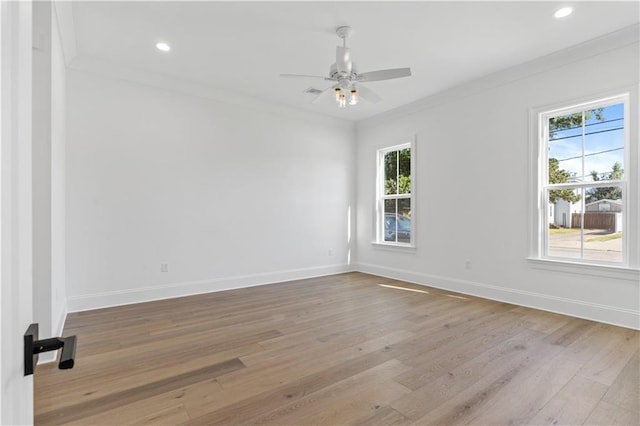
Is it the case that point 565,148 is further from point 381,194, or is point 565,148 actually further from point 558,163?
point 381,194

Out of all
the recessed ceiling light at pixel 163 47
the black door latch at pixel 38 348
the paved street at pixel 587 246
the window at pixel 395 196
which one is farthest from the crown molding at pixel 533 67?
the black door latch at pixel 38 348

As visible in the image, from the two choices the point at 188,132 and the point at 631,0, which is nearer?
the point at 631,0

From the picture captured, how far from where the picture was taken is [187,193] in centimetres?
455

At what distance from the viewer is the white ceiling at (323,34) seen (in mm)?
2953

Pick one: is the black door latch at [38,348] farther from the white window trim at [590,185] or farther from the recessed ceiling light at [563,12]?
the white window trim at [590,185]

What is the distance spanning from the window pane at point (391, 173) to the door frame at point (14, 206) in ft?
18.3

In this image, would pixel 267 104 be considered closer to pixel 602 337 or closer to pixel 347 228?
pixel 347 228

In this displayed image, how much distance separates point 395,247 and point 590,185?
2768 millimetres

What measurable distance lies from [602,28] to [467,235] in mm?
2625

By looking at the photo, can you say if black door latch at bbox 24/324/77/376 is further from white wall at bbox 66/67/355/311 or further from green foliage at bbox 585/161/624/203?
green foliage at bbox 585/161/624/203

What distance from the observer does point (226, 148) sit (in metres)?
4.91

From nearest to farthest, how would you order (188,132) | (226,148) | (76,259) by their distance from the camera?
(76,259) → (188,132) → (226,148)

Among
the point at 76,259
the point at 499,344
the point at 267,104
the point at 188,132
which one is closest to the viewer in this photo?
the point at 499,344

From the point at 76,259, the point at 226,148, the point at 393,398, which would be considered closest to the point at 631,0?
the point at 393,398
